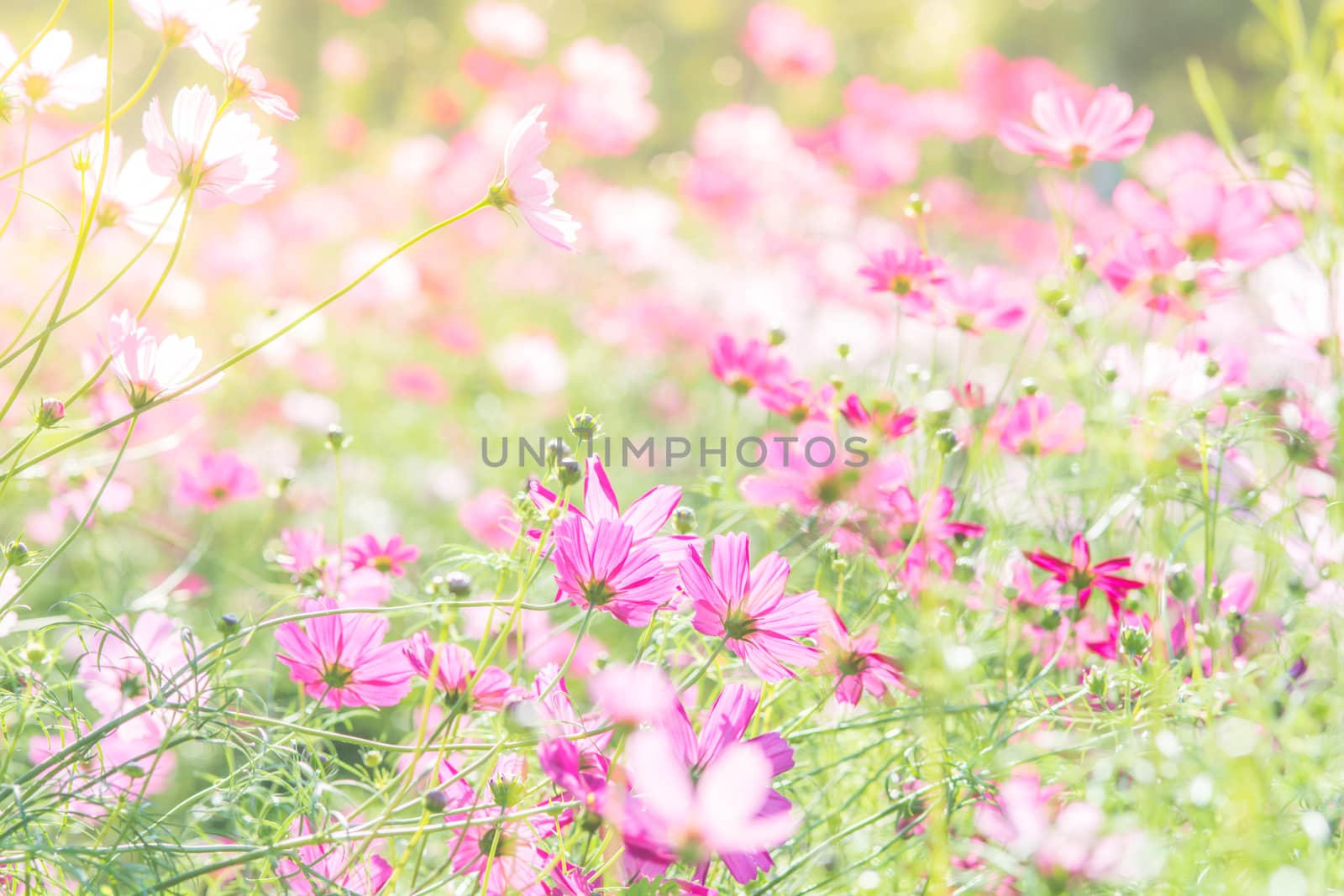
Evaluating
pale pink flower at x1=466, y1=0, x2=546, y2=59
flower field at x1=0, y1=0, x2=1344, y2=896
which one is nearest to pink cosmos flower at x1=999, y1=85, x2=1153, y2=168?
flower field at x1=0, y1=0, x2=1344, y2=896

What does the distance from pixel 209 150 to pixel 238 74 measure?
3 cm

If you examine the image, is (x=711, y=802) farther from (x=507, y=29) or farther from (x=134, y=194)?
(x=507, y=29)

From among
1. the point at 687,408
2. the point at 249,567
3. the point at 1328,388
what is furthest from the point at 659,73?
the point at 1328,388

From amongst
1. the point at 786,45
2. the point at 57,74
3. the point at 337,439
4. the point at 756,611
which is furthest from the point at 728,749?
the point at 786,45

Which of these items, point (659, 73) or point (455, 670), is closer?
point (455, 670)

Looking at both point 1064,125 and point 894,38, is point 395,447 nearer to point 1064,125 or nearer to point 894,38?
point 1064,125

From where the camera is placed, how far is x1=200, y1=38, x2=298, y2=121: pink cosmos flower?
421 mm

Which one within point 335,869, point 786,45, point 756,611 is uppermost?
point 786,45

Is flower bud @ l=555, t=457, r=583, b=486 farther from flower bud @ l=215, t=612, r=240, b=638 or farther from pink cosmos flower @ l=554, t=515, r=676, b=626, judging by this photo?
flower bud @ l=215, t=612, r=240, b=638

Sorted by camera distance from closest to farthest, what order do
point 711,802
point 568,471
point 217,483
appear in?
point 711,802 → point 568,471 → point 217,483

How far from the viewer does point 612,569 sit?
15.4 inches

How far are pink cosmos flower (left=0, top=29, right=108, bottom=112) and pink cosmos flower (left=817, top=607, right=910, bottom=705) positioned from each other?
1.27ft

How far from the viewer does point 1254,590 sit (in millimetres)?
603

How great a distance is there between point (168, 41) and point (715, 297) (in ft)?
5.47
